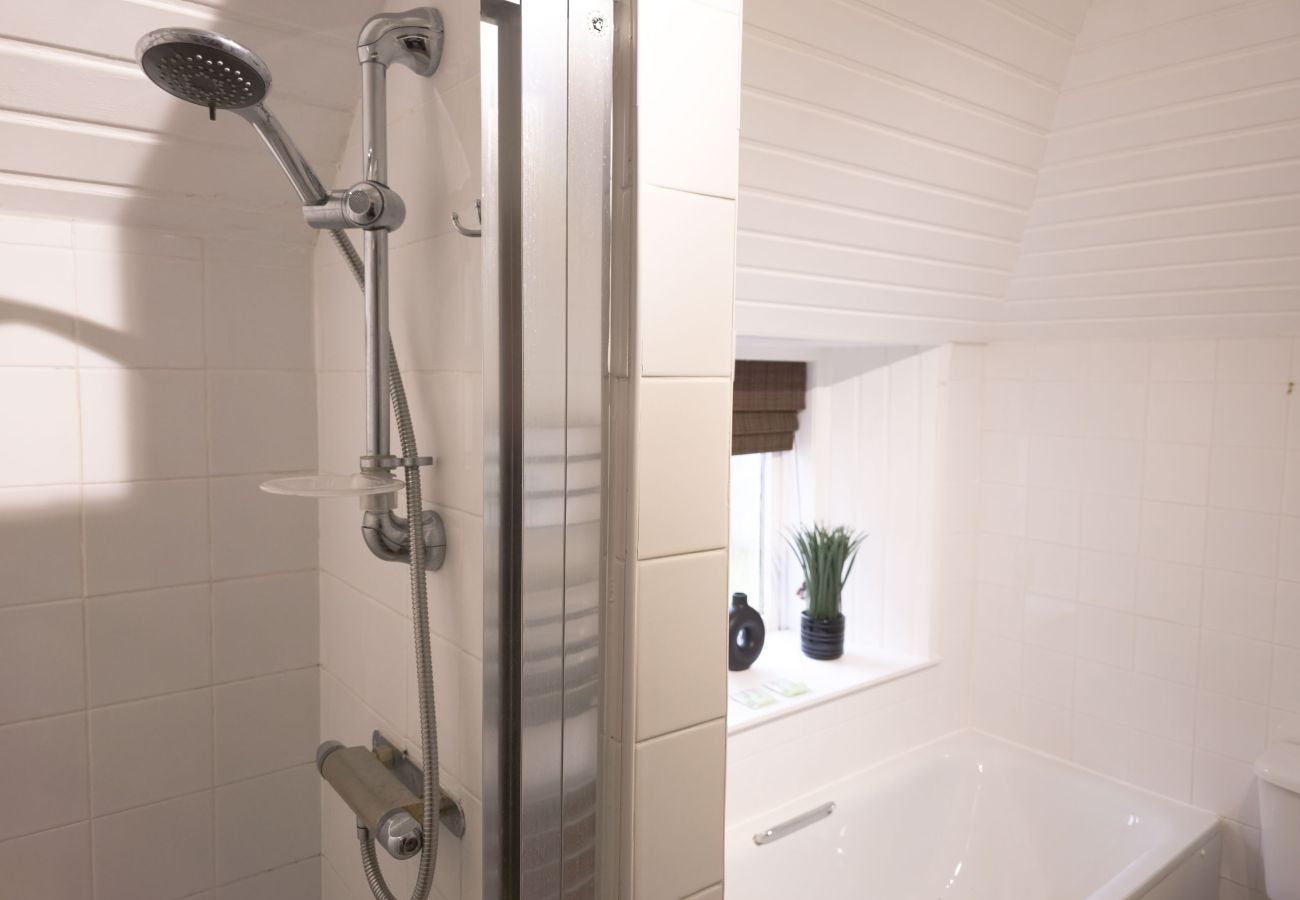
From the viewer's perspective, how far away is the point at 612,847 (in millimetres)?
862

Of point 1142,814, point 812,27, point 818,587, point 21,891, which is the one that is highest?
point 812,27

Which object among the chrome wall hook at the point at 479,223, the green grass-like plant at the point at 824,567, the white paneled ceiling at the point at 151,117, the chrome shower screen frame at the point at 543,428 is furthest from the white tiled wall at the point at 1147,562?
the white paneled ceiling at the point at 151,117

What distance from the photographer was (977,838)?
7.38 ft

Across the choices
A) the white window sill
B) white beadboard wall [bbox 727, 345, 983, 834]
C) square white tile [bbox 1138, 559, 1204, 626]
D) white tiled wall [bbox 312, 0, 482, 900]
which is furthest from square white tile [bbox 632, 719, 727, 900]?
square white tile [bbox 1138, 559, 1204, 626]

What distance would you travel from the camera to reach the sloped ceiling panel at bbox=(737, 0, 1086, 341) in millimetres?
1393

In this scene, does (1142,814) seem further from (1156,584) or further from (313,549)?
(313,549)

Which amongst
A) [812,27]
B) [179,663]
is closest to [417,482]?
[179,663]

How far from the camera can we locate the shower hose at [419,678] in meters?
0.70

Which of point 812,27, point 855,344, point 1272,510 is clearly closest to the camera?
point 812,27

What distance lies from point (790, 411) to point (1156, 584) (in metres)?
1.08

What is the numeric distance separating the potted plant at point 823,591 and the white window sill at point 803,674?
0.05 m

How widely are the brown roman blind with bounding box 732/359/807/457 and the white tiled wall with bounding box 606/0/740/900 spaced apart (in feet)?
5.11

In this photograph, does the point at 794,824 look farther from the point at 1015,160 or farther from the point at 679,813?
the point at 1015,160

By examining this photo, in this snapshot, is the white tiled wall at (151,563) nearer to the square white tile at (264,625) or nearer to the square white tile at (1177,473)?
the square white tile at (264,625)
